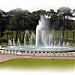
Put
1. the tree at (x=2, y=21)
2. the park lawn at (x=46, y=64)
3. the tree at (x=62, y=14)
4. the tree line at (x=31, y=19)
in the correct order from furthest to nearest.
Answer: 1. the tree at (x=2, y=21)
2. the tree line at (x=31, y=19)
3. the tree at (x=62, y=14)
4. the park lawn at (x=46, y=64)

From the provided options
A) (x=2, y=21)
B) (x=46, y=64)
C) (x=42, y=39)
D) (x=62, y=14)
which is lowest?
(x=46, y=64)

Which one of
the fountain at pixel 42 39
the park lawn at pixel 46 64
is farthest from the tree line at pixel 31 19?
the park lawn at pixel 46 64

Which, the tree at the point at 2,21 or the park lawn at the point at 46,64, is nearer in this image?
the park lawn at the point at 46,64

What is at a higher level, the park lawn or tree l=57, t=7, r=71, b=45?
tree l=57, t=7, r=71, b=45

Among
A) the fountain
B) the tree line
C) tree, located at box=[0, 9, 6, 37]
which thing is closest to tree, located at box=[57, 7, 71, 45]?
the tree line

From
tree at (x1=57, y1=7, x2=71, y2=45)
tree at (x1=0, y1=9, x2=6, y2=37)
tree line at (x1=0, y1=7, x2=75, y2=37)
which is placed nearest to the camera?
tree at (x1=57, y1=7, x2=71, y2=45)

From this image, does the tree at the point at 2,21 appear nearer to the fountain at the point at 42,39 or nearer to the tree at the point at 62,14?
the fountain at the point at 42,39

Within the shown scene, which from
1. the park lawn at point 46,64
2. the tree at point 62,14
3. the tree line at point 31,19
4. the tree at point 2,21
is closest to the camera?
the park lawn at point 46,64

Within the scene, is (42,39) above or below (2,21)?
below

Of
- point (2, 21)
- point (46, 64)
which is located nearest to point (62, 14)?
point (2, 21)

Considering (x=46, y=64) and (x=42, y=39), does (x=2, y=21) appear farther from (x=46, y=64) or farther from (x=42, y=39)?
(x=46, y=64)

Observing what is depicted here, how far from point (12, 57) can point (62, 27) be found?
79.2 inches

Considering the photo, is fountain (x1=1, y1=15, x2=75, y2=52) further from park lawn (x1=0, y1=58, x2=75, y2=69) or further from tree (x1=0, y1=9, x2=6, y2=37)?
park lawn (x1=0, y1=58, x2=75, y2=69)

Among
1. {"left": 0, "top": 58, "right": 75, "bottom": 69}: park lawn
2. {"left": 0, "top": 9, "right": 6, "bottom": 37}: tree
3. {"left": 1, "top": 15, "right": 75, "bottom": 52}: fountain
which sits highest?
{"left": 0, "top": 9, "right": 6, "bottom": 37}: tree
